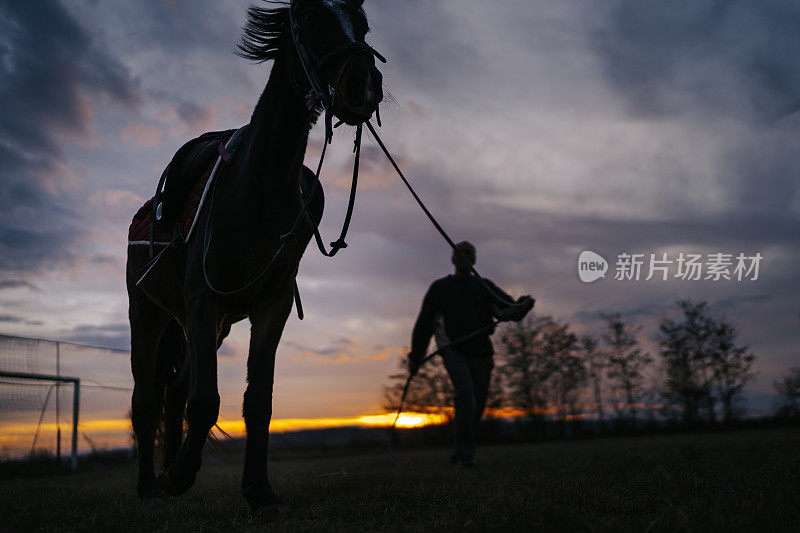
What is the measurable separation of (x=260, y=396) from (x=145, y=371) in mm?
1857

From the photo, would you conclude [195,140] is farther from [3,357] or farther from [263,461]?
[3,357]

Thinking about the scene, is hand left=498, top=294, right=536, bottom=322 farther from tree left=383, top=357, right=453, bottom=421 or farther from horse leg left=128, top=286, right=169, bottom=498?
tree left=383, top=357, right=453, bottom=421

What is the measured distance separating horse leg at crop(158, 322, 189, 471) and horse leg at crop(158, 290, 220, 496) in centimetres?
137

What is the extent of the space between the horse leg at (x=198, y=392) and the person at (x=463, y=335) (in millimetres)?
3960

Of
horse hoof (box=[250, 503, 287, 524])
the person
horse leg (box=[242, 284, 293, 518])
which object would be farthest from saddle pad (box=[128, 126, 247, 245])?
the person

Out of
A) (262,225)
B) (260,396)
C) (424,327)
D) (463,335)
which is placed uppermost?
(262,225)

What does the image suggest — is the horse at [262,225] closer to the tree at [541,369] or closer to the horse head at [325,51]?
the horse head at [325,51]

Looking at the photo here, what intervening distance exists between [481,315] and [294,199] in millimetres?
4389

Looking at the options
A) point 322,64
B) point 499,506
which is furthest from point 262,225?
point 499,506

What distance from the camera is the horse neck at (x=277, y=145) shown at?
3.74m

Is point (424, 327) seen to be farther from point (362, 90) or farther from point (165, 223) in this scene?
point (362, 90)

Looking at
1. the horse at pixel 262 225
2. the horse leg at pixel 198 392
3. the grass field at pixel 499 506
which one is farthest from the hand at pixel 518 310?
the horse leg at pixel 198 392

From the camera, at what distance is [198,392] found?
3639mm

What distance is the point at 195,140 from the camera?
201 inches
